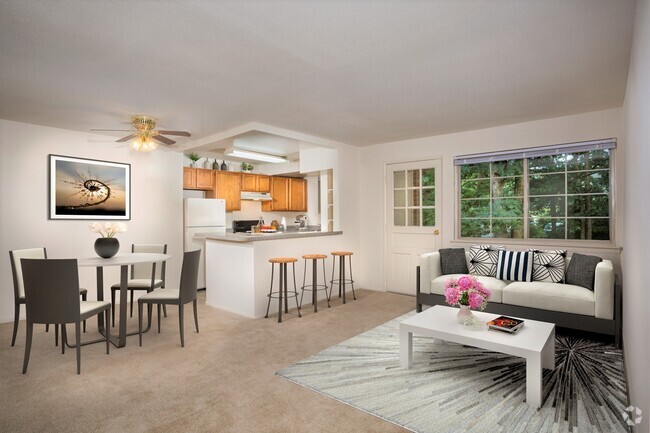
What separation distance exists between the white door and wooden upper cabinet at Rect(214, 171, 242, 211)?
296 cm

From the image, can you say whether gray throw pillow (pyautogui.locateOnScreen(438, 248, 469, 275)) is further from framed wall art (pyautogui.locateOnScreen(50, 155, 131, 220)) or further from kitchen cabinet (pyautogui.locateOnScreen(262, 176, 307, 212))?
framed wall art (pyautogui.locateOnScreen(50, 155, 131, 220))

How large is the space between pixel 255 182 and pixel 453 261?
4.30m

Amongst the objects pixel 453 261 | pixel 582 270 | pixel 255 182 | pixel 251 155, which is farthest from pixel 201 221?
pixel 582 270

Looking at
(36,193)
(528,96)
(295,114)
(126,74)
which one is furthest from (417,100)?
(36,193)

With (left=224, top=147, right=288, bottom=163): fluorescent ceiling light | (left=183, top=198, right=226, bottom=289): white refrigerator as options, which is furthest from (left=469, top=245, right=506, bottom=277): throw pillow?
(left=183, top=198, right=226, bottom=289): white refrigerator

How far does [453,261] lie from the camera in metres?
4.58

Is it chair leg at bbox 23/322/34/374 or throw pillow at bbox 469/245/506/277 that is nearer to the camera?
chair leg at bbox 23/322/34/374

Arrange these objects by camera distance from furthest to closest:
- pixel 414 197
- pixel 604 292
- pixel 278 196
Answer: pixel 278 196
pixel 414 197
pixel 604 292

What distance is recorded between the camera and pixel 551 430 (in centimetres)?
207

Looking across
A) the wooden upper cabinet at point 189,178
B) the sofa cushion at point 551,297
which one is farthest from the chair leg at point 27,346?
the sofa cushion at point 551,297

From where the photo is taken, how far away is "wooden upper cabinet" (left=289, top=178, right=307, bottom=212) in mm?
8008

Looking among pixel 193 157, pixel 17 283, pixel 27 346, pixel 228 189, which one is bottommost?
pixel 27 346

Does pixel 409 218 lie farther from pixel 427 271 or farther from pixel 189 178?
pixel 189 178

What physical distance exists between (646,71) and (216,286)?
4693mm
